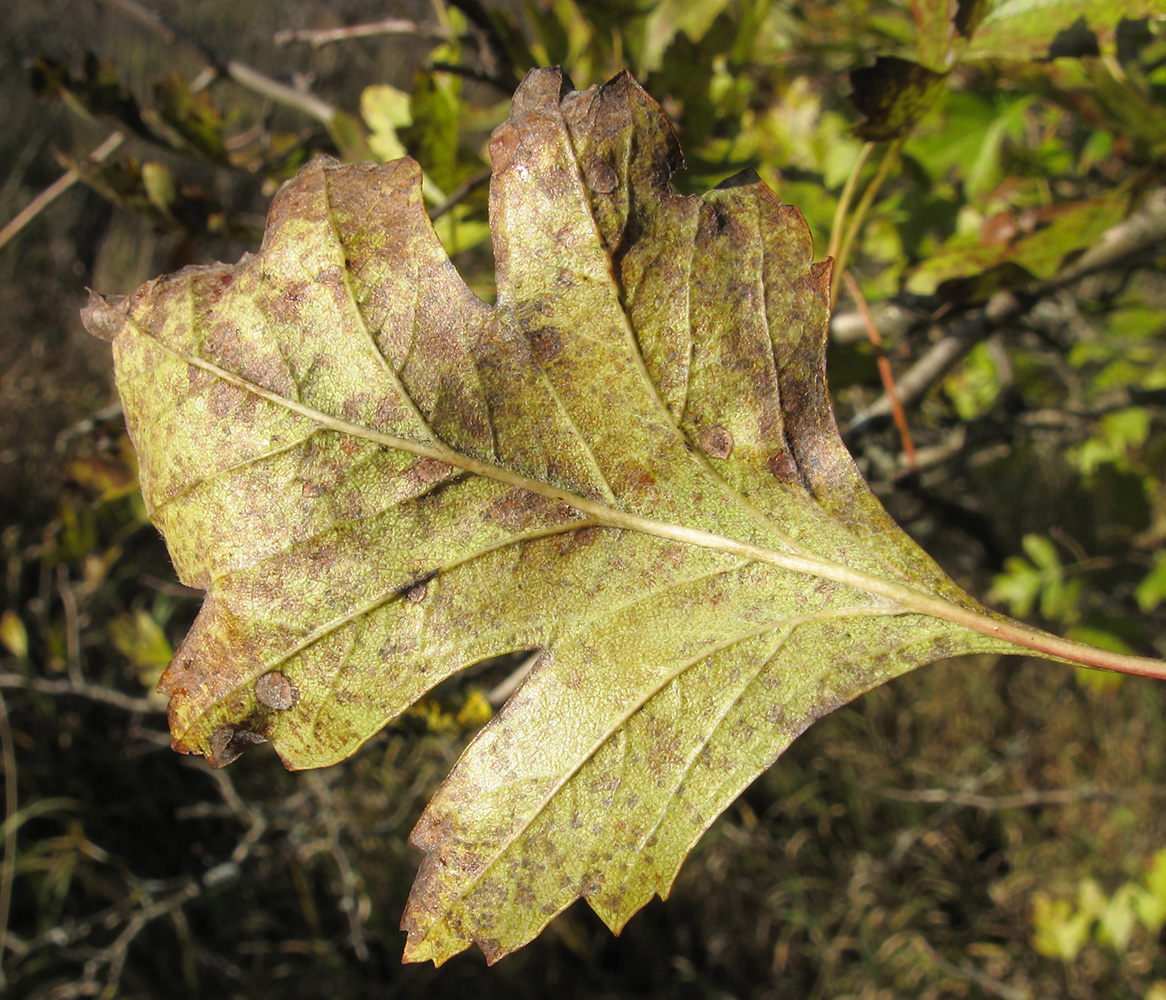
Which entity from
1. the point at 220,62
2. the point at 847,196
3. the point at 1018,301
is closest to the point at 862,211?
the point at 847,196

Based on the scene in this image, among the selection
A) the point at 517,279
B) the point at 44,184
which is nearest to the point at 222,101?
the point at 44,184

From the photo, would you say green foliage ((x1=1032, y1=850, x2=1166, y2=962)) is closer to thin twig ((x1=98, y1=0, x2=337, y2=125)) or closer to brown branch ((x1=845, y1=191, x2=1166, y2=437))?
brown branch ((x1=845, y1=191, x2=1166, y2=437))

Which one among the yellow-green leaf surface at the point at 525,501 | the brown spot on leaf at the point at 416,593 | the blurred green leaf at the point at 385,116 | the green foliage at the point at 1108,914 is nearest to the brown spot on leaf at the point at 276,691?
the yellow-green leaf surface at the point at 525,501

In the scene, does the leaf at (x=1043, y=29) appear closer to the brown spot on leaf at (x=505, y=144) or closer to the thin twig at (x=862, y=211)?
the thin twig at (x=862, y=211)

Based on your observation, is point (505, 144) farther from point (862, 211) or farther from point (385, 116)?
point (385, 116)

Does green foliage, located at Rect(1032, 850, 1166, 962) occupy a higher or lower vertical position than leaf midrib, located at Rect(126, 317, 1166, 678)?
lower

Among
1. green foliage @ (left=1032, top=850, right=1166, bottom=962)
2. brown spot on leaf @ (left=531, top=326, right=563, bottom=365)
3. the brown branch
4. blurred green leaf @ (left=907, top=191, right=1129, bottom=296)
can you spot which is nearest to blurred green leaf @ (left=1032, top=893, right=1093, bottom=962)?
green foliage @ (left=1032, top=850, right=1166, bottom=962)
